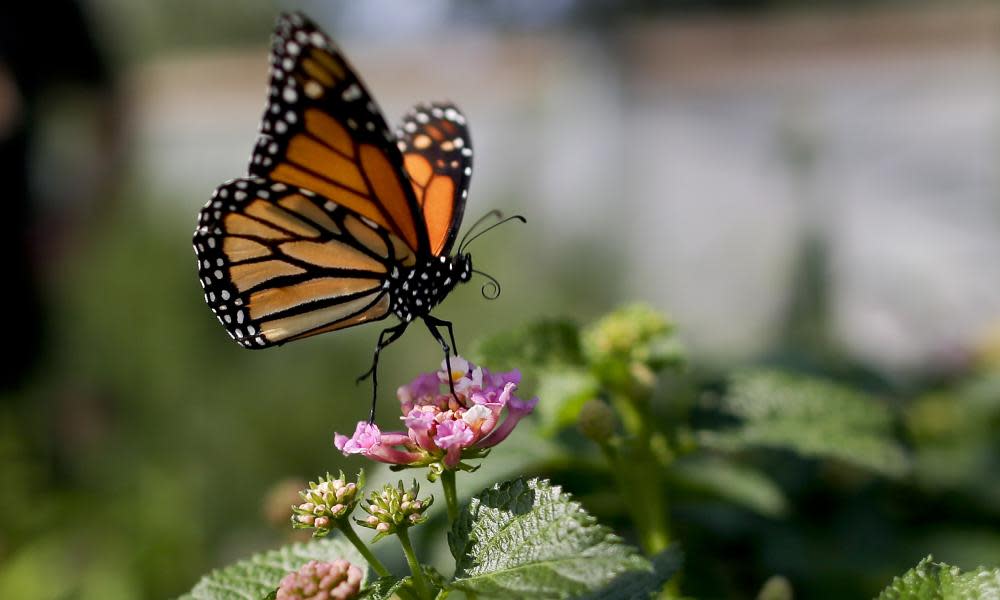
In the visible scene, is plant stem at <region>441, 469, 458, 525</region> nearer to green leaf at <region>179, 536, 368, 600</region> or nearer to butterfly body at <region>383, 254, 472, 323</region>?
green leaf at <region>179, 536, 368, 600</region>

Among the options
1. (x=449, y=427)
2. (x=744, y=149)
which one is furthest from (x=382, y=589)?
(x=744, y=149)

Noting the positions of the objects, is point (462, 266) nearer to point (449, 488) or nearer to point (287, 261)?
point (287, 261)

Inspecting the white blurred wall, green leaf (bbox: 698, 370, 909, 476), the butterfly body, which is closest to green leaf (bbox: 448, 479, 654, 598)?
green leaf (bbox: 698, 370, 909, 476)

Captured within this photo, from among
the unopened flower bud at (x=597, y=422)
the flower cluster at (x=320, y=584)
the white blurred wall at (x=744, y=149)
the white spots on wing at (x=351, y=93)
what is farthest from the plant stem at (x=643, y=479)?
the white blurred wall at (x=744, y=149)

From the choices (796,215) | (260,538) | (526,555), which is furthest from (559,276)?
(526,555)

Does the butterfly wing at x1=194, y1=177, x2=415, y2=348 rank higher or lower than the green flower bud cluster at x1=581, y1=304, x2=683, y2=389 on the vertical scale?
higher
